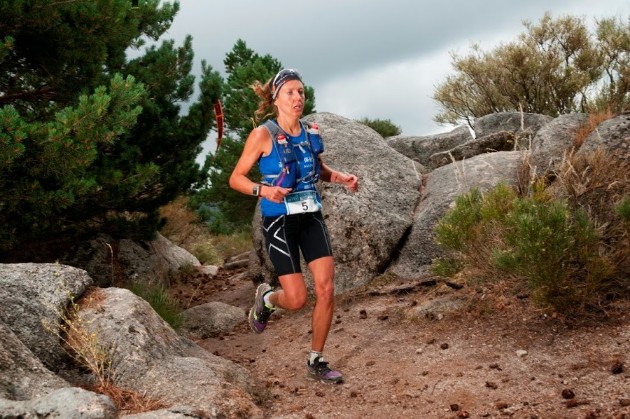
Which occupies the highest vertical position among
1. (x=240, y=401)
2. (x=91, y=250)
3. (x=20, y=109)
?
(x=20, y=109)

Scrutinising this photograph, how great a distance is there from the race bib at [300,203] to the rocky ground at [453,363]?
1489 millimetres

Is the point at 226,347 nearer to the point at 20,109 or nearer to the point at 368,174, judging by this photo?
the point at 368,174

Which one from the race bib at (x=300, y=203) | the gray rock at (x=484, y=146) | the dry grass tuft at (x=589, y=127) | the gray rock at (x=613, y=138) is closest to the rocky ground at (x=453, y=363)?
the race bib at (x=300, y=203)

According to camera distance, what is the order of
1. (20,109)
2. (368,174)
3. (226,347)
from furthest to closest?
(368,174) < (20,109) < (226,347)

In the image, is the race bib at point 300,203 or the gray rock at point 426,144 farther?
the gray rock at point 426,144

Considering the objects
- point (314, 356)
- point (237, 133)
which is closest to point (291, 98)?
point (314, 356)

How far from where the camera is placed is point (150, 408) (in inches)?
181

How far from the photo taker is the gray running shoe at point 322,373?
561 cm

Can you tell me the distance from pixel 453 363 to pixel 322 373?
1.09 meters

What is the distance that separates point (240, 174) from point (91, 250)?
5.49 m

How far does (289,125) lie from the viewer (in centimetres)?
551

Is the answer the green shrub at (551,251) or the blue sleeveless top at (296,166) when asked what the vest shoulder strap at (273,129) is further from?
the green shrub at (551,251)

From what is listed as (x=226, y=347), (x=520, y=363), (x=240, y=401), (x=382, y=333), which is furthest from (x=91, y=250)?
(x=520, y=363)

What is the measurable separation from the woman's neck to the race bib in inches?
20.0
